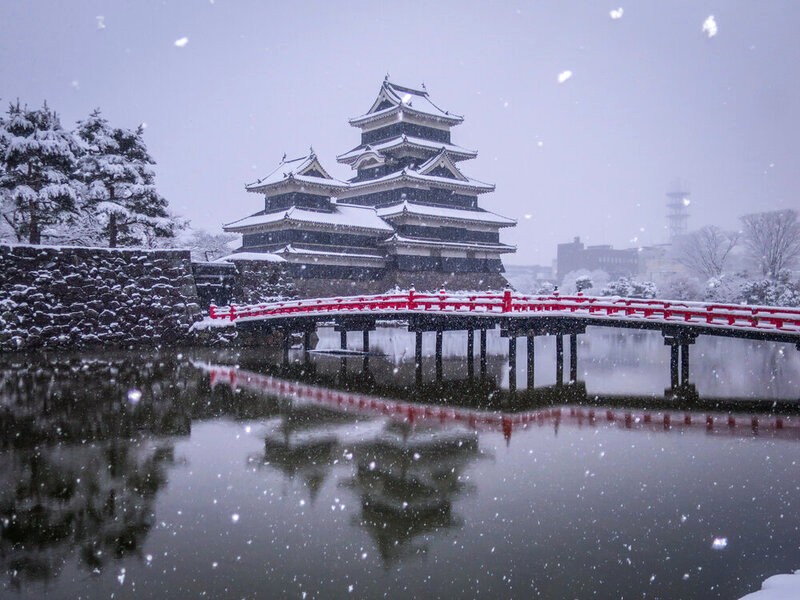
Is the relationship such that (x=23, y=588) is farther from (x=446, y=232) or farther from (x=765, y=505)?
(x=446, y=232)

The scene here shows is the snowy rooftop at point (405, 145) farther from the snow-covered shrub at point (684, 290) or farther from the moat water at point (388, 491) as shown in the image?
the moat water at point (388, 491)

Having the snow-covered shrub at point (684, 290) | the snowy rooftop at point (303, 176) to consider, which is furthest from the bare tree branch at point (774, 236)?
the snowy rooftop at point (303, 176)

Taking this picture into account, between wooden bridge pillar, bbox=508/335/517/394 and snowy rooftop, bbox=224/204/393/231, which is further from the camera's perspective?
snowy rooftop, bbox=224/204/393/231

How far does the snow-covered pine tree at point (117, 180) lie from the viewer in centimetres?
2886

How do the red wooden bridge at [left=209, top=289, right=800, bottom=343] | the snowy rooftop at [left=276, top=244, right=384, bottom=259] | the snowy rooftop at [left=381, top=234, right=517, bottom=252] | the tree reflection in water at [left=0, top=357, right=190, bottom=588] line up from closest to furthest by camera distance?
the tree reflection in water at [left=0, top=357, right=190, bottom=588] < the red wooden bridge at [left=209, top=289, right=800, bottom=343] < the snowy rooftop at [left=276, top=244, right=384, bottom=259] < the snowy rooftop at [left=381, top=234, right=517, bottom=252]

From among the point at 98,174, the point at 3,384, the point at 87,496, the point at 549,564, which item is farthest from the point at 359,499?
the point at 98,174

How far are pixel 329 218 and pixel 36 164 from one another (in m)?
15.7

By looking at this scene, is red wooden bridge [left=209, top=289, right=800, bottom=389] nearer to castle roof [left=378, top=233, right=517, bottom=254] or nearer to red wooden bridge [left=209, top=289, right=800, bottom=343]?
red wooden bridge [left=209, top=289, right=800, bottom=343]

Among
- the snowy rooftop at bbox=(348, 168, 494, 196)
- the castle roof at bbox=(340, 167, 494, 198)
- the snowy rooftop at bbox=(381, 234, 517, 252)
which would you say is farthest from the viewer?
the castle roof at bbox=(340, 167, 494, 198)

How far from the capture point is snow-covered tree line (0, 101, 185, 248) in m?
25.6

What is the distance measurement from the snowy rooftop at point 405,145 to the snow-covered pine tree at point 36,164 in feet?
70.2

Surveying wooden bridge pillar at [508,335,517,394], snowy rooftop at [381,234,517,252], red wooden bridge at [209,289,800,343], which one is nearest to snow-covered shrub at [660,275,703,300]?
snowy rooftop at [381,234,517,252]

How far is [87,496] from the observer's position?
26.1ft

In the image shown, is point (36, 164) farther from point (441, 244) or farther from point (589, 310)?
point (441, 244)
